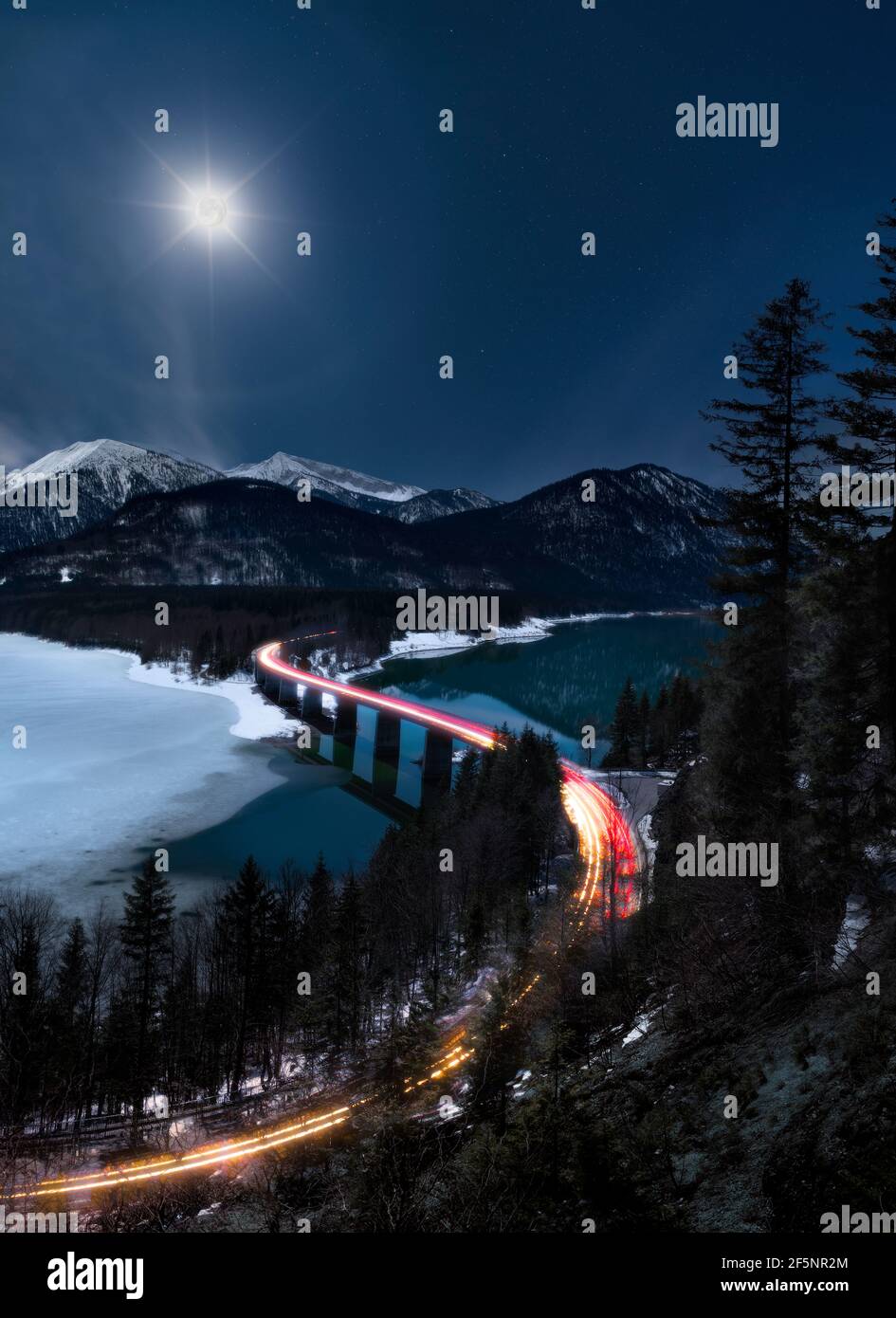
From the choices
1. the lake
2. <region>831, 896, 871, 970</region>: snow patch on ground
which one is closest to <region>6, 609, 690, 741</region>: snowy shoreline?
the lake

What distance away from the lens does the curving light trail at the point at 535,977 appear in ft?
54.4

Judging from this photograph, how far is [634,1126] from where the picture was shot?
859 cm

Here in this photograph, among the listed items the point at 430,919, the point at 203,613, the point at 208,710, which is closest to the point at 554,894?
the point at 430,919

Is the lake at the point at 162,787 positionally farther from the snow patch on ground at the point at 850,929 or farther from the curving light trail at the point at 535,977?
the curving light trail at the point at 535,977

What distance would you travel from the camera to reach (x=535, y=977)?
2150 centimetres

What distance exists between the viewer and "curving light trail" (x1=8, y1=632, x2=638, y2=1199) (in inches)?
653

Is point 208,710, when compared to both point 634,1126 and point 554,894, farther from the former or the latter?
point 634,1126

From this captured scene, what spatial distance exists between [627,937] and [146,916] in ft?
64.8

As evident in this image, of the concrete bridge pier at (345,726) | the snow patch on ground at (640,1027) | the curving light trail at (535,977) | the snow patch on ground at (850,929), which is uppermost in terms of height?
A: the snow patch on ground at (850,929)

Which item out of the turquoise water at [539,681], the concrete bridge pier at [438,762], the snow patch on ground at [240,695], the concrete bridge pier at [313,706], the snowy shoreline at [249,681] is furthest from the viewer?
the turquoise water at [539,681]

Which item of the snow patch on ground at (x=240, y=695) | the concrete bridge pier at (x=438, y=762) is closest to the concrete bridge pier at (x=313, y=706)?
the snow patch on ground at (x=240, y=695)

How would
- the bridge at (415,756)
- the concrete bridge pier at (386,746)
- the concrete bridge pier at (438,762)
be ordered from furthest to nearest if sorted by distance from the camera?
the concrete bridge pier at (386,746), the concrete bridge pier at (438,762), the bridge at (415,756)

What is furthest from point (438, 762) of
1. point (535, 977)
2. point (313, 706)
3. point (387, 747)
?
point (535, 977)

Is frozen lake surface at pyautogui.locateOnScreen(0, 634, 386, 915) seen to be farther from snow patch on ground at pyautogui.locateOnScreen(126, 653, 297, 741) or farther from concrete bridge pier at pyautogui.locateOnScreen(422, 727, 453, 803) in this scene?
concrete bridge pier at pyautogui.locateOnScreen(422, 727, 453, 803)
